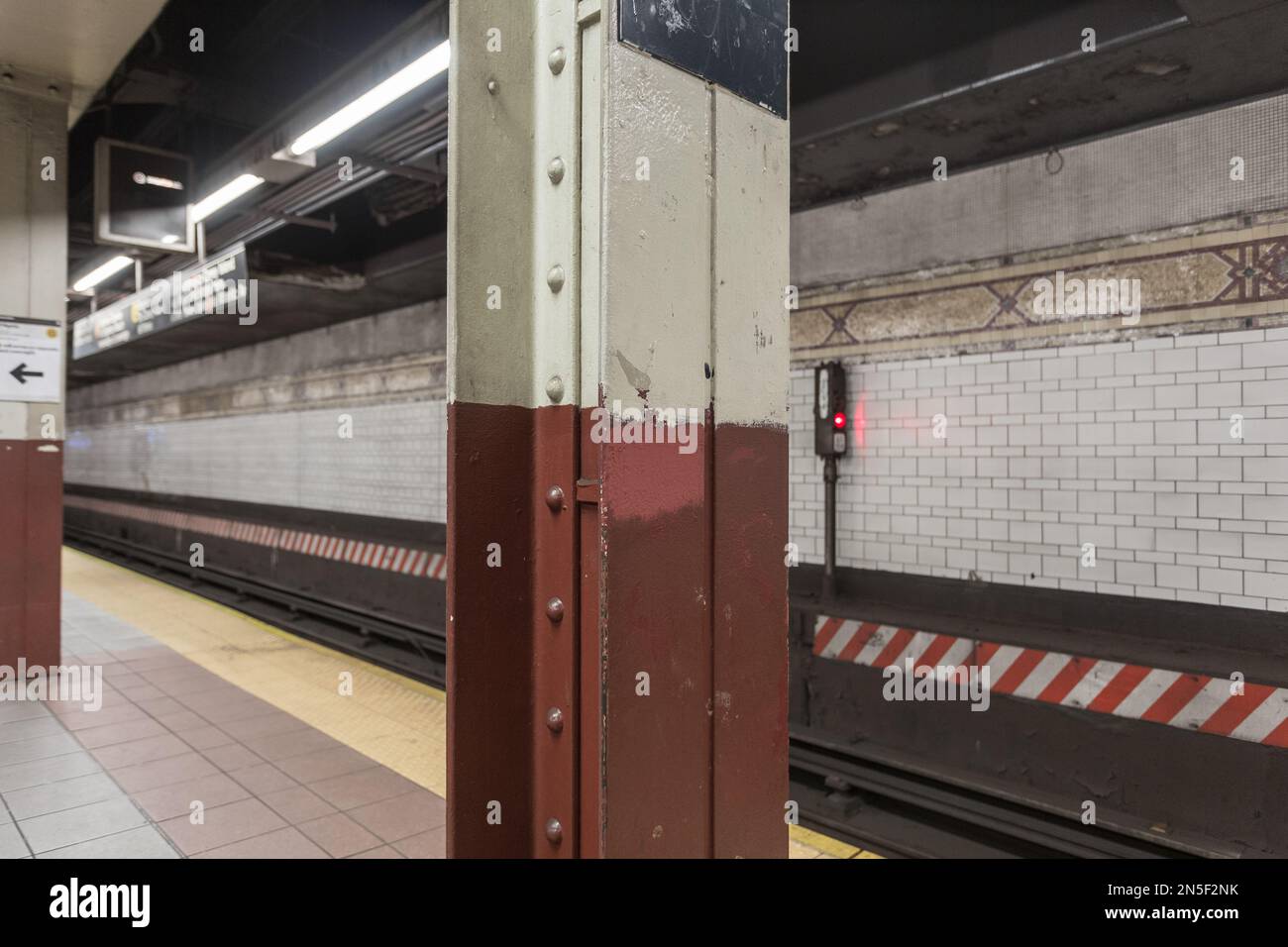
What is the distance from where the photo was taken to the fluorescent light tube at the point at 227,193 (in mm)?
6133

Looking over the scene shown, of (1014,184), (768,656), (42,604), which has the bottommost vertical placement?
(42,604)

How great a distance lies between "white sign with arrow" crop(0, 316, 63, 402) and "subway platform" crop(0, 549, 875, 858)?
2079 mm

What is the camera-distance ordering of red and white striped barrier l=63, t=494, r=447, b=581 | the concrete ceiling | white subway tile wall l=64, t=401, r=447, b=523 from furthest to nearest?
white subway tile wall l=64, t=401, r=447, b=523, red and white striped barrier l=63, t=494, r=447, b=581, the concrete ceiling

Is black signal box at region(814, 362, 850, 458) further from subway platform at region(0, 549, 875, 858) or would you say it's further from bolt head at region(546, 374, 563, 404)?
bolt head at region(546, 374, 563, 404)

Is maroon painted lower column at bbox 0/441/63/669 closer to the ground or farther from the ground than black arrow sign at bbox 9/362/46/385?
closer to the ground

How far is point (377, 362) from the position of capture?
1077 centimetres

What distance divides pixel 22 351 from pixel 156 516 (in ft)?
39.8

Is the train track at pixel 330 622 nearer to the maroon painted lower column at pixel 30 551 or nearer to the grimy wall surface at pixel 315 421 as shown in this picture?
the grimy wall surface at pixel 315 421

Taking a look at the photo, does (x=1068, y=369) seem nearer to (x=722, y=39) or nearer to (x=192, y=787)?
(x=722, y=39)

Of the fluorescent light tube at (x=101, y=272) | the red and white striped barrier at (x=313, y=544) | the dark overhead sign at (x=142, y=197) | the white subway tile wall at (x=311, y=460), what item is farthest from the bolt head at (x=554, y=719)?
the fluorescent light tube at (x=101, y=272)

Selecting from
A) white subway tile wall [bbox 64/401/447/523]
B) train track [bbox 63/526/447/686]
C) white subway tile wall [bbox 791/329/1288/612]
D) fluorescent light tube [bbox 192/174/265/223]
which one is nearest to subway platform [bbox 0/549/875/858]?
train track [bbox 63/526/447/686]

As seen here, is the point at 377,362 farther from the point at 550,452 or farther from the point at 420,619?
the point at 550,452

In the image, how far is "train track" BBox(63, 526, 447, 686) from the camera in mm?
7727
